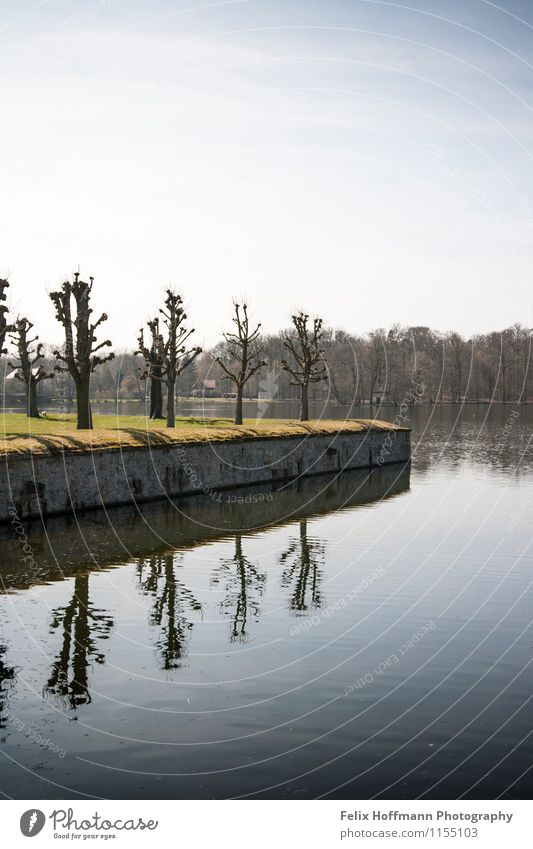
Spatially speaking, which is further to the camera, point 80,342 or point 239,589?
point 80,342

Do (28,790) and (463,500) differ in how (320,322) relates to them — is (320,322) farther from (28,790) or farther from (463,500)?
(28,790)

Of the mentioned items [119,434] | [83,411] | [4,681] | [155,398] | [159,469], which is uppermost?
[155,398]

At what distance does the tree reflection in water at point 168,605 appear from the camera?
1886 cm

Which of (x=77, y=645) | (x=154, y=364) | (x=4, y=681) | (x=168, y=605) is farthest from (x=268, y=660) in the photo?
(x=154, y=364)

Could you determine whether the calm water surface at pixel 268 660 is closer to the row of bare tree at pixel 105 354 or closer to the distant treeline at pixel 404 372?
the row of bare tree at pixel 105 354

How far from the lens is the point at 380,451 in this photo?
66.4m

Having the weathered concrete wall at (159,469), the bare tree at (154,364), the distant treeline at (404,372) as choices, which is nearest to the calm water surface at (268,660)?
the weathered concrete wall at (159,469)

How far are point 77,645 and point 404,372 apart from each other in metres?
148

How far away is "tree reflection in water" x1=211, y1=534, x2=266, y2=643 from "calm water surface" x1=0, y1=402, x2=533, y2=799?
9cm

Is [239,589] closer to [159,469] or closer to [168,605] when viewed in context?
[168,605]

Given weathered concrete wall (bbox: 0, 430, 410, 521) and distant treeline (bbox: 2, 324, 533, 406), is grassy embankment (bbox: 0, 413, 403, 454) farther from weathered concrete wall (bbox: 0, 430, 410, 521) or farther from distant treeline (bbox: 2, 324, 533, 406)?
distant treeline (bbox: 2, 324, 533, 406)

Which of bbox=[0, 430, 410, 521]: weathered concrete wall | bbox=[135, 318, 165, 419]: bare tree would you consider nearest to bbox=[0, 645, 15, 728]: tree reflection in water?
bbox=[0, 430, 410, 521]: weathered concrete wall

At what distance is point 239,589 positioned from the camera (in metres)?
24.8

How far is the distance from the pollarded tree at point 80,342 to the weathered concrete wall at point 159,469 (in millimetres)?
7896
